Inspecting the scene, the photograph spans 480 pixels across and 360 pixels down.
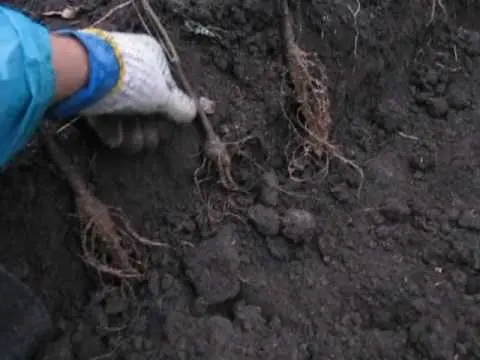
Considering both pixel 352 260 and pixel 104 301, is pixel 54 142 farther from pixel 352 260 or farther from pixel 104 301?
pixel 352 260

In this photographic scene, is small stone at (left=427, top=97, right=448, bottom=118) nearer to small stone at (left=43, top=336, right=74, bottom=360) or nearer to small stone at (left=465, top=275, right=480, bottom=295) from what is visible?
small stone at (left=465, top=275, right=480, bottom=295)

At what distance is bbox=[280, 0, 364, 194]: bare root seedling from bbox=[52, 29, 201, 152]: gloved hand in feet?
1.05

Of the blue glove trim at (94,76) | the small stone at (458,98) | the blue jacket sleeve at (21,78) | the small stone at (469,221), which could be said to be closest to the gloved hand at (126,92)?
the blue glove trim at (94,76)

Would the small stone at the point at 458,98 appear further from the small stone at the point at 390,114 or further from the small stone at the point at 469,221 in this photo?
the small stone at the point at 469,221

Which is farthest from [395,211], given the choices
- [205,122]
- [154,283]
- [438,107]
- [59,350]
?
[59,350]

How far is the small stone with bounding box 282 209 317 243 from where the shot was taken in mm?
1742

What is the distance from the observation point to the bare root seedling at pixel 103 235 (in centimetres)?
159

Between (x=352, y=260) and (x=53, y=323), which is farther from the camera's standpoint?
(x=352, y=260)

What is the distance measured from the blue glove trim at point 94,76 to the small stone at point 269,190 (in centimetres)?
47

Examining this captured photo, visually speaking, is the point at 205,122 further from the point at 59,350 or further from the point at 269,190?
the point at 59,350

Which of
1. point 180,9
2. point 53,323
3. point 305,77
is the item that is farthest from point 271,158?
point 53,323

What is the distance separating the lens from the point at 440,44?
2248mm

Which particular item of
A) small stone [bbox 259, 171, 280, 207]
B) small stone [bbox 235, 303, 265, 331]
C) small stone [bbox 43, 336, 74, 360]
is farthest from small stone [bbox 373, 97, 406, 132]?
small stone [bbox 43, 336, 74, 360]

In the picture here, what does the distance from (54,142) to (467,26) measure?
4.37ft
